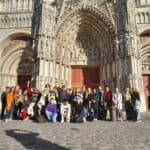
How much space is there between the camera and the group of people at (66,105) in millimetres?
9289

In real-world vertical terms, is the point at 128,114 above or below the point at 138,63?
below

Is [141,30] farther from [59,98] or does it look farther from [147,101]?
[59,98]

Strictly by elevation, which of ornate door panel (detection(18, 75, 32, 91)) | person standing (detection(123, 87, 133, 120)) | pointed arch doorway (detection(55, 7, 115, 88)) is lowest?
person standing (detection(123, 87, 133, 120))

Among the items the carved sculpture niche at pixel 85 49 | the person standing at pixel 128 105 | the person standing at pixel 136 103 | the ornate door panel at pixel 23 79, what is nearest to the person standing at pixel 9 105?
the person standing at pixel 128 105

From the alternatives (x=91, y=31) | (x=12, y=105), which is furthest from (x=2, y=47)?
(x=12, y=105)

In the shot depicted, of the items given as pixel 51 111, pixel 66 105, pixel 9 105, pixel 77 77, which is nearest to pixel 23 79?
pixel 77 77

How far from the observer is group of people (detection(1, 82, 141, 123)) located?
929cm

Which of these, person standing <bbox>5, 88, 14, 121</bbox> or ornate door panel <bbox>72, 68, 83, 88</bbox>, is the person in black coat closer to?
person standing <bbox>5, 88, 14, 121</bbox>

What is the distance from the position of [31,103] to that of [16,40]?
914cm

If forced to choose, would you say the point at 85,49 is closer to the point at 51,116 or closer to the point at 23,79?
the point at 23,79

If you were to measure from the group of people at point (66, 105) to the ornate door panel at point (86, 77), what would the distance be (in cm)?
633

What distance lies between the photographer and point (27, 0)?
1728 cm

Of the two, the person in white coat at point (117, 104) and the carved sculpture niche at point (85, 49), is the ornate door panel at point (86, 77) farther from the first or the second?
the person in white coat at point (117, 104)

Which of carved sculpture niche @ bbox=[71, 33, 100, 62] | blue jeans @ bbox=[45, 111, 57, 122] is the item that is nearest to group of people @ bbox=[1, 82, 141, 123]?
blue jeans @ bbox=[45, 111, 57, 122]
